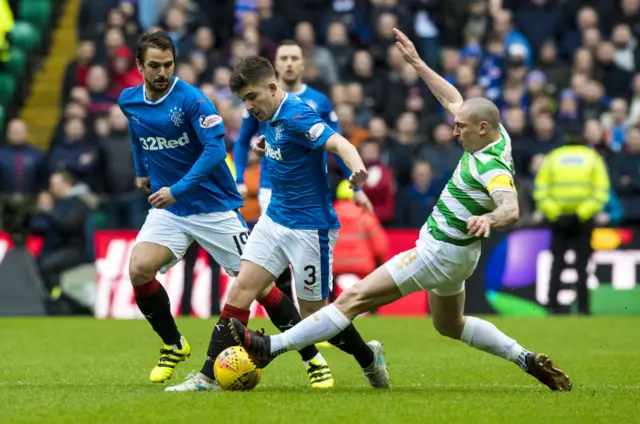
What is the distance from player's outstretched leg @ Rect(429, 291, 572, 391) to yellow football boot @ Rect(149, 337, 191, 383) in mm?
2049

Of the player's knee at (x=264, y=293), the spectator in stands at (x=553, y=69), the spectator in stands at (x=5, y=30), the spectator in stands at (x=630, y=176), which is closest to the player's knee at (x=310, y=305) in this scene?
the player's knee at (x=264, y=293)

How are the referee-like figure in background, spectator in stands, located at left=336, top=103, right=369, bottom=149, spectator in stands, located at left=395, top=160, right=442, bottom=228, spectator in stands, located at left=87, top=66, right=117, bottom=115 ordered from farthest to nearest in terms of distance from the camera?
1. spectator in stands, located at left=87, top=66, right=117, bottom=115
2. spectator in stands, located at left=336, top=103, right=369, bottom=149
3. spectator in stands, located at left=395, top=160, right=442, bottom=228
4. the referee-like figure in background

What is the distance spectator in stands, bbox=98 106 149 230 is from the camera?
19038 mm

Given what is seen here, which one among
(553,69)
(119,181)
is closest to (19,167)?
(119,181)

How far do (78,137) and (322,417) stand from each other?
12.7 m

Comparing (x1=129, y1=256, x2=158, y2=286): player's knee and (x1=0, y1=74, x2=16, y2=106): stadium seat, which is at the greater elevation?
(x1=0, y1=74, x2=16, y2=106): stadium seat

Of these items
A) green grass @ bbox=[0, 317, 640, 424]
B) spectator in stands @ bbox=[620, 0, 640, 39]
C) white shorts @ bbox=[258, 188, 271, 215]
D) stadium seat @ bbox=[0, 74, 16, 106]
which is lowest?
green grass @ bbox=[0, 317, 640, 424]

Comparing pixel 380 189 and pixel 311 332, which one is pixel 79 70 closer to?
pixel 380 189

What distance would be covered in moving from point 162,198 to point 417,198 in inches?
364

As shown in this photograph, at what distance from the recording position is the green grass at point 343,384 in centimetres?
791

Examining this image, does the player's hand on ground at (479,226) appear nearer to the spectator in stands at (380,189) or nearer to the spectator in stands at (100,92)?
the spectator in stands at (380,189)

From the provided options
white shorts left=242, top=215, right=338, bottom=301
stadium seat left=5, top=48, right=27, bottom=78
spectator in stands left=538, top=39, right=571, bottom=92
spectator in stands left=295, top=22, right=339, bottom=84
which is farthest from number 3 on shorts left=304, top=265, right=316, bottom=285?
stadium seat left=5, top=48, right=27, bottom=78

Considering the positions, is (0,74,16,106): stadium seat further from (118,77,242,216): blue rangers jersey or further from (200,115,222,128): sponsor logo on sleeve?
(200,115,222,128): sponsor logo on sleeve

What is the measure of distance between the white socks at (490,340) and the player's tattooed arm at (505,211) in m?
1.17
